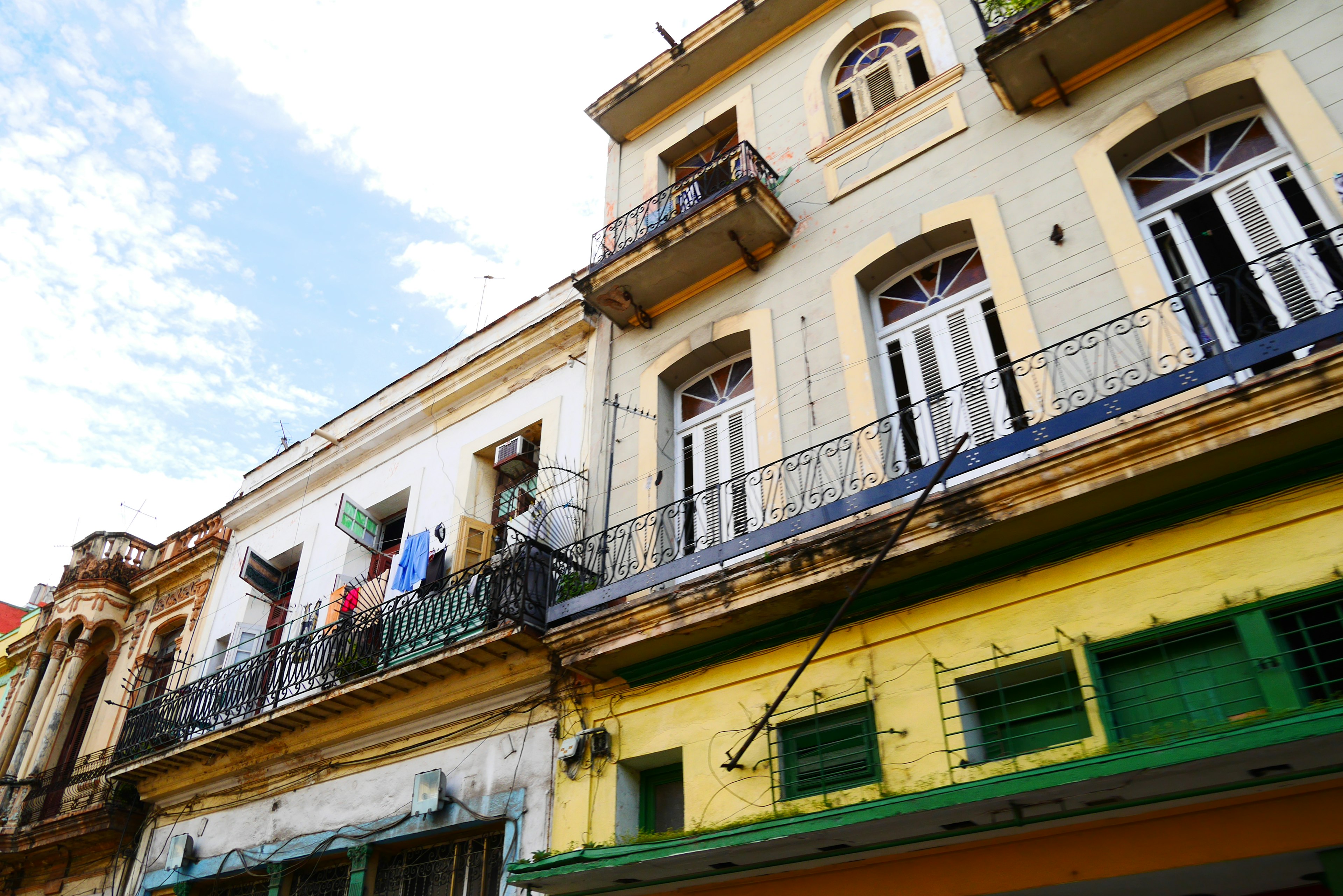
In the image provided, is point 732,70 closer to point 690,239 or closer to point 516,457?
point 690,239

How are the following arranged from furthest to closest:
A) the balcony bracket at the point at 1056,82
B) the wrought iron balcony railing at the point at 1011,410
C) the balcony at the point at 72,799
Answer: the balcony at the point at 72,799
the balcony bracket at the point at 1056,82
the wrought iron balcony railing at the point at 1011,410

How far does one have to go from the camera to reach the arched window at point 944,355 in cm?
741

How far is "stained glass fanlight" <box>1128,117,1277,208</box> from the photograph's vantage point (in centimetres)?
715

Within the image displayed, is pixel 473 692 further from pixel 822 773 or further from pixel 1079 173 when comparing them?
pixel 1079 173

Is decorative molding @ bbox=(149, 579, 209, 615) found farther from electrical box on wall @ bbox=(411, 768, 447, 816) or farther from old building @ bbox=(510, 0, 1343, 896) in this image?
old building @ bbox=(510, 0, 1343, 896)

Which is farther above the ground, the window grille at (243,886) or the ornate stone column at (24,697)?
the ornate stone column at (24,697)

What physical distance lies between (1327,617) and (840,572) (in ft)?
9.55

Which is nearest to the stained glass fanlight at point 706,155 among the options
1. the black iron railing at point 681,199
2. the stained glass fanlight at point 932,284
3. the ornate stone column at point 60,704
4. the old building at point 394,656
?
the black iron railing at point 681,199

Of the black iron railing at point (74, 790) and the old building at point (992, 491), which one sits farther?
the black iron railing at point (74, 790)

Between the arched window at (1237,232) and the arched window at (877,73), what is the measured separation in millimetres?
3070

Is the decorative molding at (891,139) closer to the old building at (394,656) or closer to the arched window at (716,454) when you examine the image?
the arched window at (716,454)

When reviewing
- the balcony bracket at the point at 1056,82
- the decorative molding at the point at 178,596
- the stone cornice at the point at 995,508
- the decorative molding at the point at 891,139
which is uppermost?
the decorative molding at the point at 891,139

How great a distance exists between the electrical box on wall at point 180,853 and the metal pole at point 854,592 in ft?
26.4

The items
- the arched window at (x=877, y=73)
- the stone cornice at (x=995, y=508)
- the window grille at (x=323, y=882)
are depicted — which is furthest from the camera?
the arched window at (x=877, y=73)
